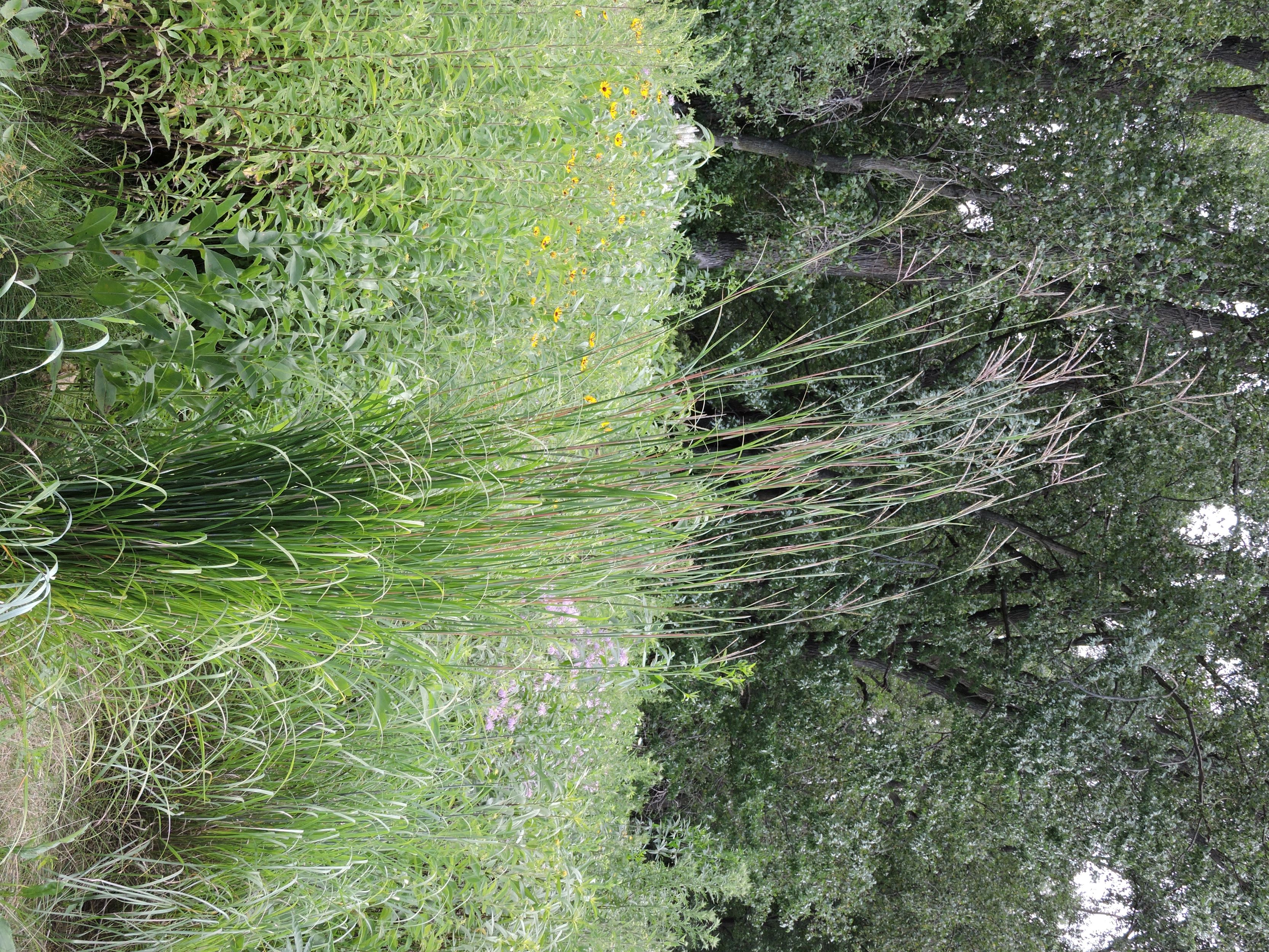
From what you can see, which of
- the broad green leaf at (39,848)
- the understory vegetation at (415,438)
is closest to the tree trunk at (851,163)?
the understory vegetation at (415,438)

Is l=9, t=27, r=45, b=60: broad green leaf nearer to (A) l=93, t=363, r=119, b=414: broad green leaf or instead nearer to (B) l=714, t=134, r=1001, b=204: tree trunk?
(A) l=93, t=363, r=119, b=414: broad green leaf

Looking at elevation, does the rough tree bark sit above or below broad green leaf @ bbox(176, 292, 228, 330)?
below

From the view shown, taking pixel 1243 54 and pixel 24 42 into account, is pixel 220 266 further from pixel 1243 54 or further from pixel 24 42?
pixel 1243 54

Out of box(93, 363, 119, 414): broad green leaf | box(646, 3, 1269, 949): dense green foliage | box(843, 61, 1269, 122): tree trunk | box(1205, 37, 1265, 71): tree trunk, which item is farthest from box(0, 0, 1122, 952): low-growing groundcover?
box(1205, 37, 1265, 71): tree trunk

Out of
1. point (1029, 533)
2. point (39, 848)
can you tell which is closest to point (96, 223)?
point (39, 848)

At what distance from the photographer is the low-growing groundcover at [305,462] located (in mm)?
1396

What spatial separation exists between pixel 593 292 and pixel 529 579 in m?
1.69

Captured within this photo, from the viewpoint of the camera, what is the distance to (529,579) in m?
1.61

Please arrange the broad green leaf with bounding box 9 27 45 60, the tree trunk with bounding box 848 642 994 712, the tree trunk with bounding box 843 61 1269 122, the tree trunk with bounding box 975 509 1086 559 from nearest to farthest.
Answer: the broad green leaf with bounding box 9 27 45 60, the tree trunk with bounding box 843 61 1269 122, the tree trunk with bounding box 975 509 1086 559, the tree trunk with bounding box 848 642 994 712

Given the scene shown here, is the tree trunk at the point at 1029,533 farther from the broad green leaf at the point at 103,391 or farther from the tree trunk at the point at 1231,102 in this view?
the broad green leaf at the point at 103,391

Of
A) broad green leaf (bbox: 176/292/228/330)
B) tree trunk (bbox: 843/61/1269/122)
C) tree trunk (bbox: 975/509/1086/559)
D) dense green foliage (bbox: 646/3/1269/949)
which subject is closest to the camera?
broad green leaf (bbox: 176/292/228/330)

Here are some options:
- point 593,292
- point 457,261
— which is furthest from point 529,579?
point 593,292

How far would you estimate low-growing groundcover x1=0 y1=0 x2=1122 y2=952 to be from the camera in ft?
4.58

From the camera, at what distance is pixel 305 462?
1503 mm
